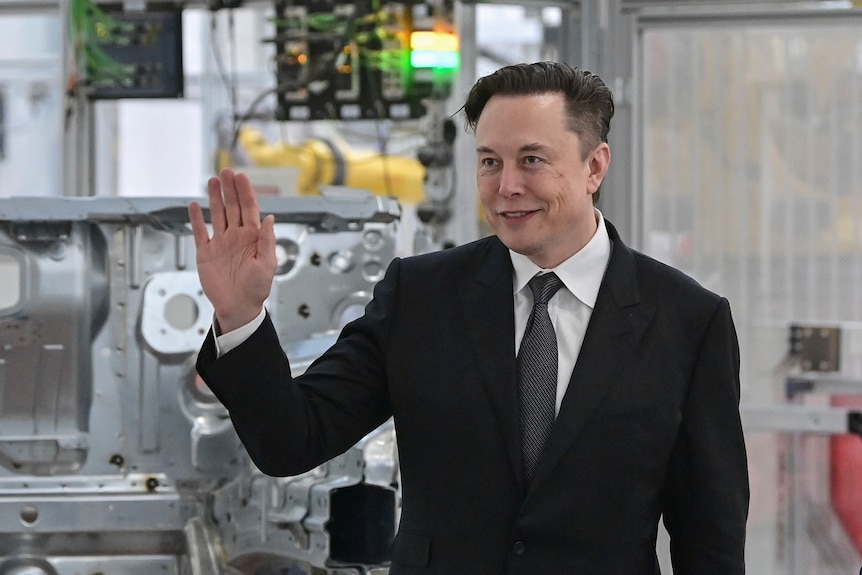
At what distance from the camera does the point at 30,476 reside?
3.33 meters

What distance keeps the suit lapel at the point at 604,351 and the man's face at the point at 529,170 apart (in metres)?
0.13

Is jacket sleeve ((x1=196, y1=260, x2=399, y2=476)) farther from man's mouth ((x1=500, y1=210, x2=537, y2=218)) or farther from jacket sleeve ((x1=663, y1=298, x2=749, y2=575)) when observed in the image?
jacket sleeve ((x1=663, y1=298, x2=749, y2=575))

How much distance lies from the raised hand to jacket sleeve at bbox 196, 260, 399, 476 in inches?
2.0

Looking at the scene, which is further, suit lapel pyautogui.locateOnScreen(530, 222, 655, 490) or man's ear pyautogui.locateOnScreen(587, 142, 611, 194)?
man's ear pyautogui.locateOnScreen(587, 142, 611, 194)

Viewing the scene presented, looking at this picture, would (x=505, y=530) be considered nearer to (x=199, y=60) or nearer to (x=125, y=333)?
(x=125, y=333)

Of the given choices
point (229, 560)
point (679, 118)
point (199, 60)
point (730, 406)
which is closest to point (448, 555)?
point (730, 406)

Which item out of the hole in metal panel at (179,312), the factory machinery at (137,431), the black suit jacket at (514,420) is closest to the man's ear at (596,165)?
Answer: the black suit jacket at (514,420)

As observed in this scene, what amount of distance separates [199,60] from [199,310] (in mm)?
3883

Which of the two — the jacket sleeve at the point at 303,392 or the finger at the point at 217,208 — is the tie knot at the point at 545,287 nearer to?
the jacket sleeve at the point at 303,392

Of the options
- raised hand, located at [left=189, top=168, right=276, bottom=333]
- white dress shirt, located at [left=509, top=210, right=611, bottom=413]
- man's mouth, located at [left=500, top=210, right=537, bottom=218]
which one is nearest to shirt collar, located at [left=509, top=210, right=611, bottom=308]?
white dress shirt, located at [left=509, top=210, right=611, bottom=413]

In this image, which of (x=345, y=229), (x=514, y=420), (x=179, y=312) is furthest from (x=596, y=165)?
(x=179, y=312)

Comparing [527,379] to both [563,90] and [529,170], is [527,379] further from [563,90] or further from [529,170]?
[563,90]

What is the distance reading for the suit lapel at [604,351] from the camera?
1.68m

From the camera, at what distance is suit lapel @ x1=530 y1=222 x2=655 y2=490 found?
1.68 metres
